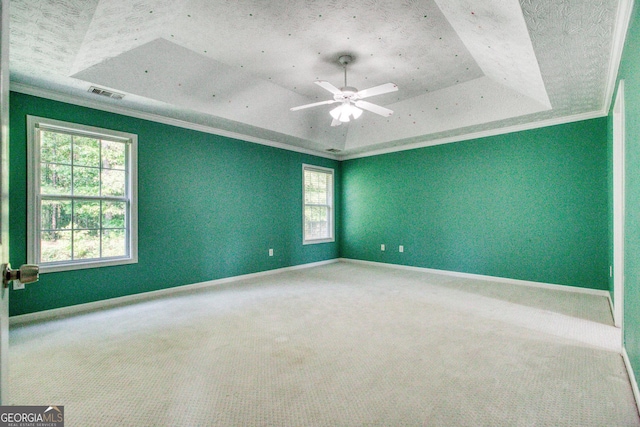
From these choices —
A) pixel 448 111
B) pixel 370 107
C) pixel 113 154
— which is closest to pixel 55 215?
pixel 113 154

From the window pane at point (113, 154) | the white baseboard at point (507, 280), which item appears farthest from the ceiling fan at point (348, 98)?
the white baseboard at point (507, 280)

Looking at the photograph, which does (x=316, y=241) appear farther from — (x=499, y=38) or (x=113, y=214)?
(x=499, y=38)

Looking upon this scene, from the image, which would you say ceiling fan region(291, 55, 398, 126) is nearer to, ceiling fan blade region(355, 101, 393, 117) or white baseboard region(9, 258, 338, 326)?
ceiling fan blade region(355, 101, 393, 117)

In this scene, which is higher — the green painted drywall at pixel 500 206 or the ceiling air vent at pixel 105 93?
the ceiling air vent at pixel 105 93

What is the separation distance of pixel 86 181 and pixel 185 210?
3.88 ft

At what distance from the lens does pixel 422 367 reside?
6.97 feet

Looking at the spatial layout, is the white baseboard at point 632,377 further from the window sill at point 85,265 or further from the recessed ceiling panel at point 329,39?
the window sill at point 85,265

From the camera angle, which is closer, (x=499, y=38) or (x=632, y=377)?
(x=632, y=377)

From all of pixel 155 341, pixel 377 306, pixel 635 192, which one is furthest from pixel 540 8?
pixel 155 341

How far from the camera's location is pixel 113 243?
3742 millimetres

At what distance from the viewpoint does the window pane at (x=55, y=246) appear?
3.25 meters

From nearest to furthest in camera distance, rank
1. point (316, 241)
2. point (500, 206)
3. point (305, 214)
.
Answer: point (500, 206) < point (305, 214) < point (316, 241)

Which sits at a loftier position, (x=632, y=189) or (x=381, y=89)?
(x=381, y=89)

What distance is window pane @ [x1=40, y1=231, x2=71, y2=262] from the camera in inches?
128
